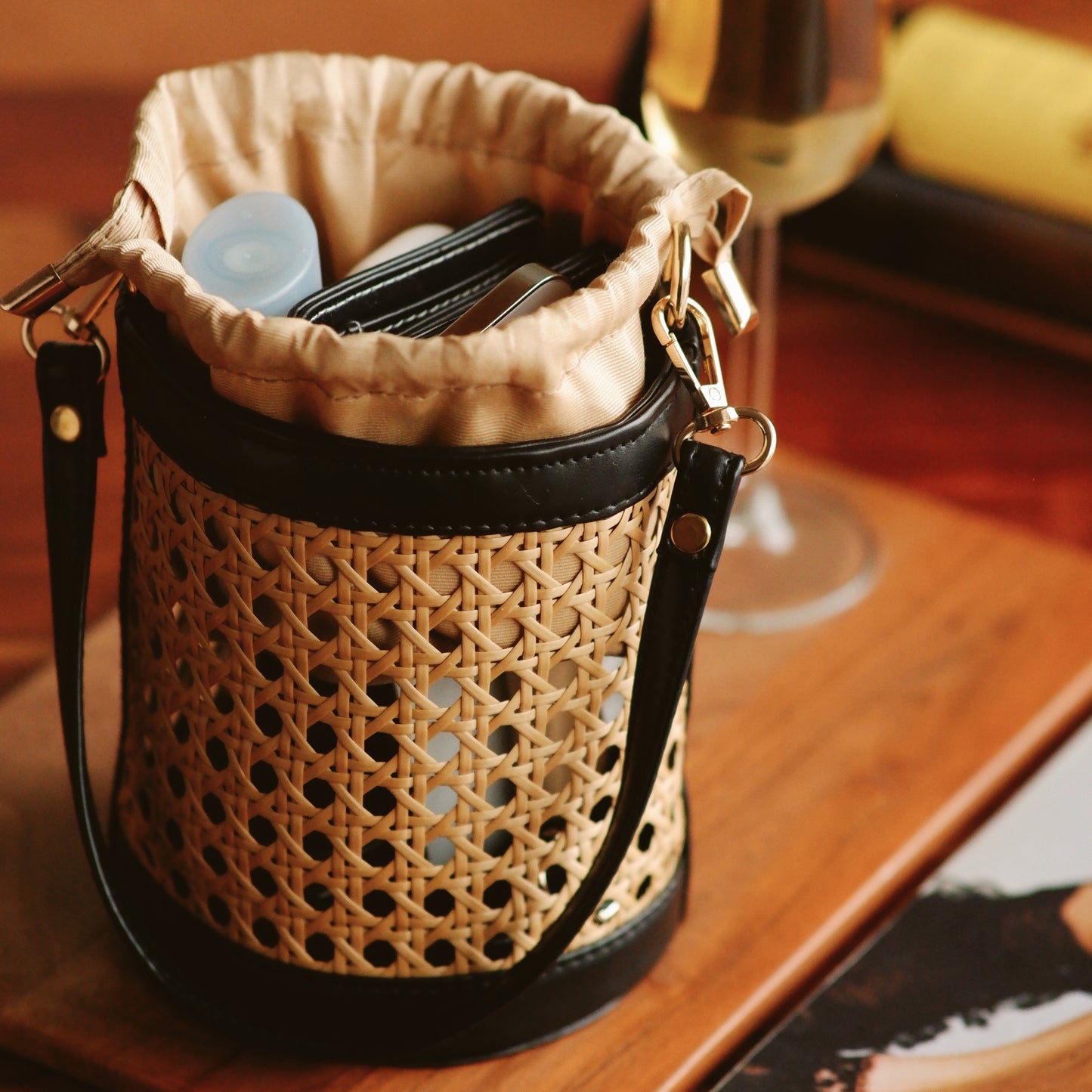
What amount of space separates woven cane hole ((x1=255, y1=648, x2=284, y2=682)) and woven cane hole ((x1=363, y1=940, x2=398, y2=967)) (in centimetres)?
8

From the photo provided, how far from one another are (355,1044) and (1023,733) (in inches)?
10.9

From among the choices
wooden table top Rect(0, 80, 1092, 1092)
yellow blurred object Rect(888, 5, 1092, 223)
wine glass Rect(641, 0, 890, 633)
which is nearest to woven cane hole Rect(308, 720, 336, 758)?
wooden table top Rect(0, 80, 1092, 1092)

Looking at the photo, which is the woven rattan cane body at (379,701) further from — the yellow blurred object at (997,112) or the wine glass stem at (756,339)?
the yellow blurred object at (997,112)

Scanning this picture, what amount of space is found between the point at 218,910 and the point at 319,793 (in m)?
0.05

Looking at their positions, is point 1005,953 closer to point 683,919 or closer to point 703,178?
point 683,919

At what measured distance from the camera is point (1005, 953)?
46cm

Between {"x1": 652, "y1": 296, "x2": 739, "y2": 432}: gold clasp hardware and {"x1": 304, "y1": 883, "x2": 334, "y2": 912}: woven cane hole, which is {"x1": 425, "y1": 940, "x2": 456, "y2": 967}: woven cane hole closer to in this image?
{"x1": 304, "y1": 883, "x2": 334, "y2": 912}: woven cane hole

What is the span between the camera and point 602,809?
1.34ft

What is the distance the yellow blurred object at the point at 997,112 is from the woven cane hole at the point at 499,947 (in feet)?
1.61

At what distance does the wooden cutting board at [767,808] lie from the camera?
423 mm

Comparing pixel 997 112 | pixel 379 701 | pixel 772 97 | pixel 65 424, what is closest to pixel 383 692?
pixel 379 701

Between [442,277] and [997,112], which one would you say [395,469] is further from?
[997,112]

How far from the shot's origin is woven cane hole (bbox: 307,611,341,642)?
361 millimetres

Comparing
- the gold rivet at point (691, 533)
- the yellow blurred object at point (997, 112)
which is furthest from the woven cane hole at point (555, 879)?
the yellow blurred object at point (997, 112)
